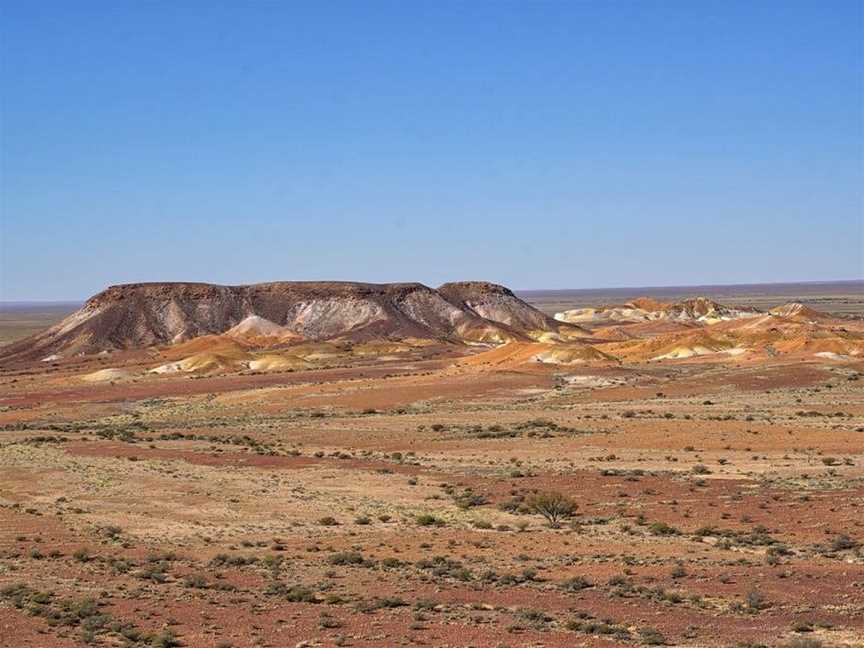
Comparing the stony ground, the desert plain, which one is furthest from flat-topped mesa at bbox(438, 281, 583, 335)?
the stony ground

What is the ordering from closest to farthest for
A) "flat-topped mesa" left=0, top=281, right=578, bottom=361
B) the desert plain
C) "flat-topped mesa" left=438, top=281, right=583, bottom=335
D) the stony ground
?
the stony ground, the desert plain, "flat-topped mesa" left=0, top=281, right=578, bottom=361, "flat-topped mesa" left=438, top=281, right=583, bottom=335

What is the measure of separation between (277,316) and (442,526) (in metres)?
126

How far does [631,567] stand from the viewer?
25.8 m

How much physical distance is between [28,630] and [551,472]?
2705cm

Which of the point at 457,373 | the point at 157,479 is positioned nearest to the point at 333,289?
the point at 457,373

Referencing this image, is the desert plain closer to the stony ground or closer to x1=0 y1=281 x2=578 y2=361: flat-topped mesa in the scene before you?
the stony ground

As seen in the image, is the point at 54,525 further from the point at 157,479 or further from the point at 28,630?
the point at 28,630

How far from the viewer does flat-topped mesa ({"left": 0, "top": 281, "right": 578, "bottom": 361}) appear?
145000 mm

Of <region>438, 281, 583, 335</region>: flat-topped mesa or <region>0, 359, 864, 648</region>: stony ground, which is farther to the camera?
<region>438, 281, 583, 335</region>: flat-topped mesa

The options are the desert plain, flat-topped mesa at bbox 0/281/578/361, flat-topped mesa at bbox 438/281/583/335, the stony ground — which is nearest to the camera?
the stony ground

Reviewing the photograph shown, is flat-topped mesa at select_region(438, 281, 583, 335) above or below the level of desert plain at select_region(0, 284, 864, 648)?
above

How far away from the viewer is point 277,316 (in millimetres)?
157500

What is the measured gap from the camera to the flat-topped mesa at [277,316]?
476 feet

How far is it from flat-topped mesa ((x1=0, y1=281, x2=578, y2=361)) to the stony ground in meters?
71.5
